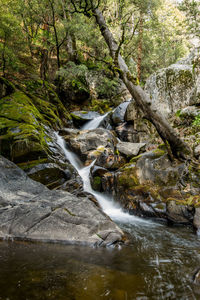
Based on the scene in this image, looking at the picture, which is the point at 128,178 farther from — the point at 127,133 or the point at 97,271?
the point at 127,133

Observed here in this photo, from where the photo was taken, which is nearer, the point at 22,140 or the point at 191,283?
the point at 191,283

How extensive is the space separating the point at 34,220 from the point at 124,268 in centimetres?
212

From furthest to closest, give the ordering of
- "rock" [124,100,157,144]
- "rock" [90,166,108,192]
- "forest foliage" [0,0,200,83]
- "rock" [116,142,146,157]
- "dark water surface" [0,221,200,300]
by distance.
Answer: "rock" [124,100,157,144], "forest foliage" [0,0,200,83], "rock" [116,142,146,157], "rock" [90,166,108,192], "dark water surface" [0,221,200,300]

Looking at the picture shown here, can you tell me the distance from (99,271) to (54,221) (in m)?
1.55

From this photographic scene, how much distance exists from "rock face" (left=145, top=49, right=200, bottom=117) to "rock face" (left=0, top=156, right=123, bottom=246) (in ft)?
21.2

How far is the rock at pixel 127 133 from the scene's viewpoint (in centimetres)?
1249

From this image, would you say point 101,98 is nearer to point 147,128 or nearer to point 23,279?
point 147,128

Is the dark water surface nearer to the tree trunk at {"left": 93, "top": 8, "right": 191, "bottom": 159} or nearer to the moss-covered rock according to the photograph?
the tree trunk at {"left": 93, "top": 8, "right": 191, "bottom": 159}

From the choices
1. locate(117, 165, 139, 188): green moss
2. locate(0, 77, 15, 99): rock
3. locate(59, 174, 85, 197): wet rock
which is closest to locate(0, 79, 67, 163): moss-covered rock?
locate(0, 77, 15, 99): rock

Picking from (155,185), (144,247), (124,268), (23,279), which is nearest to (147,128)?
(155,185)

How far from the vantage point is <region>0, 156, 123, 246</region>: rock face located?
12.5 ft

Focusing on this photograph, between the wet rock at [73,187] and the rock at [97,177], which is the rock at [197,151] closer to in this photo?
the rock at [97,177]

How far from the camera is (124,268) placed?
9.81 ft

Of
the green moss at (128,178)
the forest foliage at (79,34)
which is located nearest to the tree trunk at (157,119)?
the forest foliage at (79,34)
